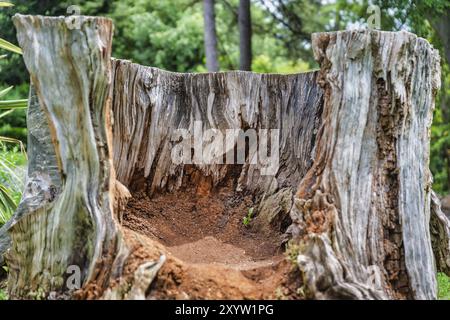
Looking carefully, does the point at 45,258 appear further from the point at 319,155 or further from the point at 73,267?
the point at 319,155

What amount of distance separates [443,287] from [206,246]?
2.23 m

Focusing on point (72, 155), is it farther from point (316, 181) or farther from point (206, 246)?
point (316, 181)

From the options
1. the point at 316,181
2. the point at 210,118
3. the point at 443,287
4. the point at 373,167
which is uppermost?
the point at 210,118

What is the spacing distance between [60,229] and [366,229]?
219 centimetres

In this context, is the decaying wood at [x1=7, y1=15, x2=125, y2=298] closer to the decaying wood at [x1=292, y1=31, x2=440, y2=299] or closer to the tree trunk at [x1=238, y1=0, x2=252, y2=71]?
the decaying wood at [x1=292, y1=31, x2=440, y2=299]

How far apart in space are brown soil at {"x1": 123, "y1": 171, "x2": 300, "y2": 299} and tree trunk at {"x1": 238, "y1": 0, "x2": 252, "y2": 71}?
8038mm

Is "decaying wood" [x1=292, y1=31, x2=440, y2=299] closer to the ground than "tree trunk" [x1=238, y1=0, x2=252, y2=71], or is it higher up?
closer to the ground

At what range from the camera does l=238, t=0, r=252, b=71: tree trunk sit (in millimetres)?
13594

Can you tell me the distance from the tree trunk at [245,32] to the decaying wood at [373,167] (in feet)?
30.1

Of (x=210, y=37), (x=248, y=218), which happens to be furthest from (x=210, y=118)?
(x=210, y=37)

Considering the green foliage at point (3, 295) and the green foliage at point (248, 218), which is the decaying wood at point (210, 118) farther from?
the green foliage at point (3, 295)

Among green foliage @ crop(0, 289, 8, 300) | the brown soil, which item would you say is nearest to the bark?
the brown soil

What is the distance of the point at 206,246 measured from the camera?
17.4 ft

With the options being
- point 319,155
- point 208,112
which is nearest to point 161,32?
point 208,112
